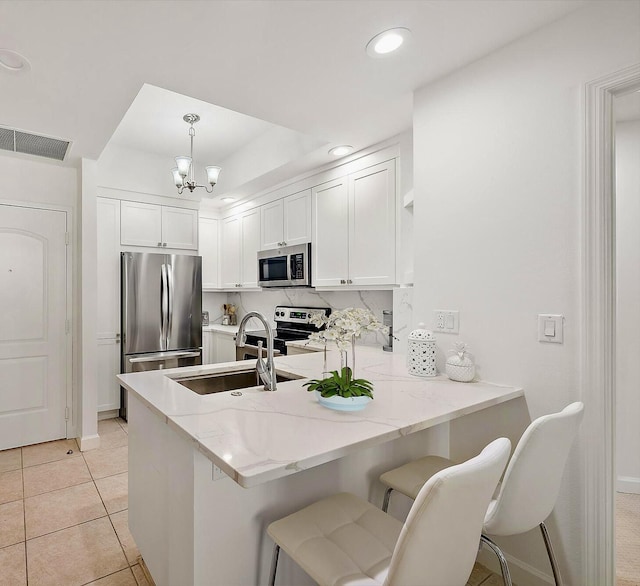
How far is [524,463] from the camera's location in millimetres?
1190

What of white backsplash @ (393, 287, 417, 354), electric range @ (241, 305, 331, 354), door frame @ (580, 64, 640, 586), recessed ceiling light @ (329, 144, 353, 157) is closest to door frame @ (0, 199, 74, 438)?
electric range @ (241, 305, 331, 354)

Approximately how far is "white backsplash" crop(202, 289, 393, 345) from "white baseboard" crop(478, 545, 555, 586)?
66.2 inches

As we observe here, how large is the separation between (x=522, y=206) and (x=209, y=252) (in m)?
3.99

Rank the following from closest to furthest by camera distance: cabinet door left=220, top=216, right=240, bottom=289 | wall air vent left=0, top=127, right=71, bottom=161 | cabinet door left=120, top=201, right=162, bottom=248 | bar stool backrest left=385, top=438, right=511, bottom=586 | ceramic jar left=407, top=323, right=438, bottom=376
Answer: bar stool backrest left=385, top=438, right=511, bottom=586 < ceramic jar left=407, top=323, right=438, bottom=376 < wall air vent left=0, top=127, right=71, bottom=161 < cabinet door left=120, top=201, right=162, bottom=248 < cabinet door left=220, top=216, right=240, bottom=289

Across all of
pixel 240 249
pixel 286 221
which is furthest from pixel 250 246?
pixel 286 221

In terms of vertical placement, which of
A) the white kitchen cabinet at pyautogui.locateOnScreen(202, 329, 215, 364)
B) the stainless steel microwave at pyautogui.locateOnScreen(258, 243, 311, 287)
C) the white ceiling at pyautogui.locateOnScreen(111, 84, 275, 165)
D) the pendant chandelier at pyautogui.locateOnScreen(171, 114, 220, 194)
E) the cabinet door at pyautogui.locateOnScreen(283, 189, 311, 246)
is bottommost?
the white kitchen cabinet at pyautogui.locateOnScreen(202, 329, 215, 364)

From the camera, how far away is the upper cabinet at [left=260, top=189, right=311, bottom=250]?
354 centimetres

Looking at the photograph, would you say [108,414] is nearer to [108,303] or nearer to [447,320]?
[108,303]

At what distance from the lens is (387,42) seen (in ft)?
5.54

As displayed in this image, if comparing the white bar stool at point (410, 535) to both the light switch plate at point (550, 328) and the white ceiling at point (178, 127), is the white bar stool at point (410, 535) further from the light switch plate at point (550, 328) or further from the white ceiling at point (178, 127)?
the white ceiling at point (178, 127)

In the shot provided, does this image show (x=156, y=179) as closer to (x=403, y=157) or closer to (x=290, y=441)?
(x=403, y=157)

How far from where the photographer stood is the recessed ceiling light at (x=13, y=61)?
1.73 metres

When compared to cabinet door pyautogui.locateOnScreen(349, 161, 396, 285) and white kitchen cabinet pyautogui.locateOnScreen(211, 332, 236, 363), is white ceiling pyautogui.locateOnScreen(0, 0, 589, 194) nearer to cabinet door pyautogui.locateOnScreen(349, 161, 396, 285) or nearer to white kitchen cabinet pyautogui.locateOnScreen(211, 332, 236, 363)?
cabinet door pyautogui.locateOnScreen(349, 161, 396, 285)

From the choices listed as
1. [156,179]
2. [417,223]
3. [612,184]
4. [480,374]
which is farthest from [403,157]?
[156,179]
